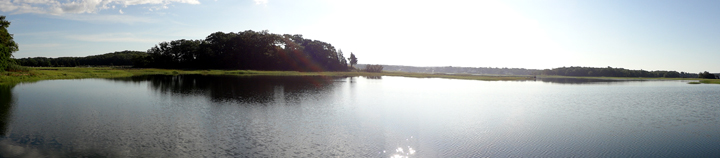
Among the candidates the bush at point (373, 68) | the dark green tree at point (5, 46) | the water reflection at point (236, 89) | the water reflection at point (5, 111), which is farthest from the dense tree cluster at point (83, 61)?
the water reflection at point (5, 111)

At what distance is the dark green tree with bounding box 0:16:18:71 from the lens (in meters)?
35.4

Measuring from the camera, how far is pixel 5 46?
128 feet

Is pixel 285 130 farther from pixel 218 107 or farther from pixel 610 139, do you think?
pixel 610 139

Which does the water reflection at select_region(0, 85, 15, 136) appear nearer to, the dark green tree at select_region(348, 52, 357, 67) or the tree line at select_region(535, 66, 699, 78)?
the dark green tree at select_region(348, 52, 357, 67)

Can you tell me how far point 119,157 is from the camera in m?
8.48

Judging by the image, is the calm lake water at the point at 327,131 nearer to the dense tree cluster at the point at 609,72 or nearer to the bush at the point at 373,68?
the bush at the point at 373,68

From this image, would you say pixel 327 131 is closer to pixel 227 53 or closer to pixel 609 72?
pixel 227 53

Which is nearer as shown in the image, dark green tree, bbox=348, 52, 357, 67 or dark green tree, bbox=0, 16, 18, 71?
dark green tree, bbox=0, 16, 18, 71

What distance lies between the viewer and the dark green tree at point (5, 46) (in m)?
35.4

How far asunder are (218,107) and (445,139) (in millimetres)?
11164

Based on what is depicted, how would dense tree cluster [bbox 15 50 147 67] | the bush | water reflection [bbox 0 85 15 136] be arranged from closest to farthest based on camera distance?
water reflection [bbox 0 85 15 136] < dense tree cluster [bbox 15 50 147 67] < the bush

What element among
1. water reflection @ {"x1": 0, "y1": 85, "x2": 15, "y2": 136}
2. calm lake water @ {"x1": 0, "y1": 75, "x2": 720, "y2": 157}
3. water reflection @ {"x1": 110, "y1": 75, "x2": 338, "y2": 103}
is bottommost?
calm lake water @ {"x1": 0, "y1": 75, "x2": 720, "y2": 157}

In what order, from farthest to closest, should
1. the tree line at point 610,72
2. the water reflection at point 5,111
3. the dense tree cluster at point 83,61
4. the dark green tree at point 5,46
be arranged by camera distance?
1. the tree line at point 610,72
2. the dense tree cluster at point 83,61
3. the dark green tree at point 5,46
4. the water reflection at point 5,111

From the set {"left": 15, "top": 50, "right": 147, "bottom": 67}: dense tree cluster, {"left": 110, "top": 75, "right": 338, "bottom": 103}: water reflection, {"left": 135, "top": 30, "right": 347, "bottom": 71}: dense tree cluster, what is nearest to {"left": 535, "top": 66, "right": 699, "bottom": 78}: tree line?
{"left": 135, "top": 30, "right": 347, "bottom": 71}: dense tree cluster
